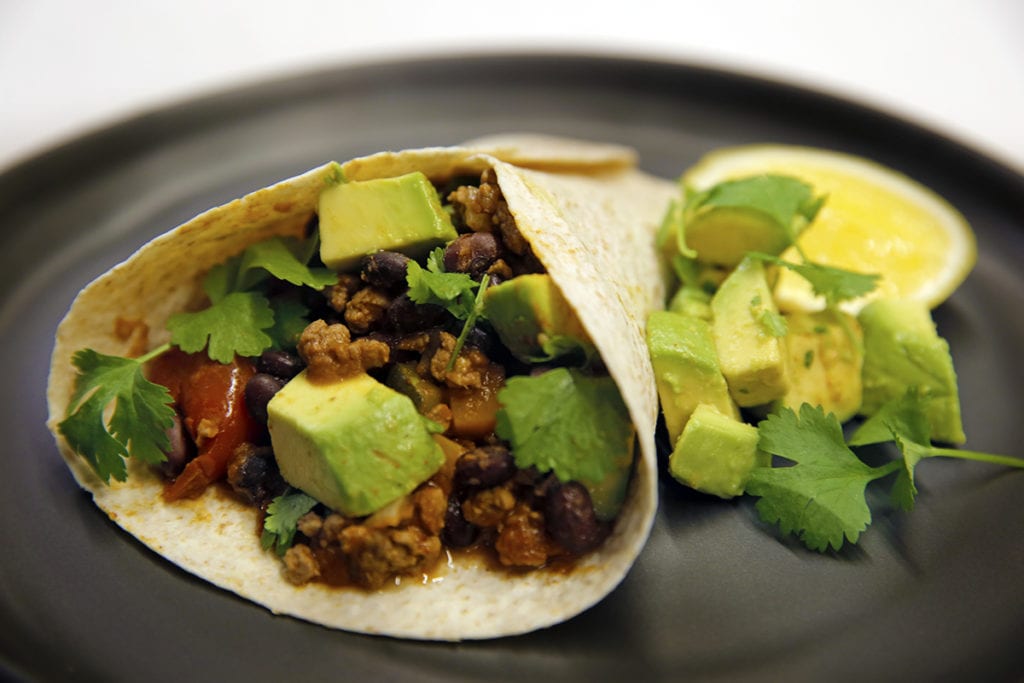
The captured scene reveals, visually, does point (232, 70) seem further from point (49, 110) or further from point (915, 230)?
point (915, 230)

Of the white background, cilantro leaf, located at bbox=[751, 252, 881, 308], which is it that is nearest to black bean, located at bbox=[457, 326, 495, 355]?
cilantro leaf, located at bbox=[751, 252, 881, 308]

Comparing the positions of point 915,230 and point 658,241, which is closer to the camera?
point 658,241

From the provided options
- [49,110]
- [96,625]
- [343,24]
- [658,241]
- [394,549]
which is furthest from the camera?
[343,24]

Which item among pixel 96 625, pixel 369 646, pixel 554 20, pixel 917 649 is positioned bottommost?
pixel 917 649

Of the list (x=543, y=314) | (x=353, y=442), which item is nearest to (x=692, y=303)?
(x=543, y=314)

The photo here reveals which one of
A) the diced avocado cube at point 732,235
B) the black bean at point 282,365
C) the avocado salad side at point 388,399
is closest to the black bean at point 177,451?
the avocado salad side at point 388,399

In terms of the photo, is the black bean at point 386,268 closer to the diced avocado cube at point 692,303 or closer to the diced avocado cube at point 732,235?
the diced avocado cube at point 692,303

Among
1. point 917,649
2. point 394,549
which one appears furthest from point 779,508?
point 394,549

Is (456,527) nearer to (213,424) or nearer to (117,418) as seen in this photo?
(213,424)
